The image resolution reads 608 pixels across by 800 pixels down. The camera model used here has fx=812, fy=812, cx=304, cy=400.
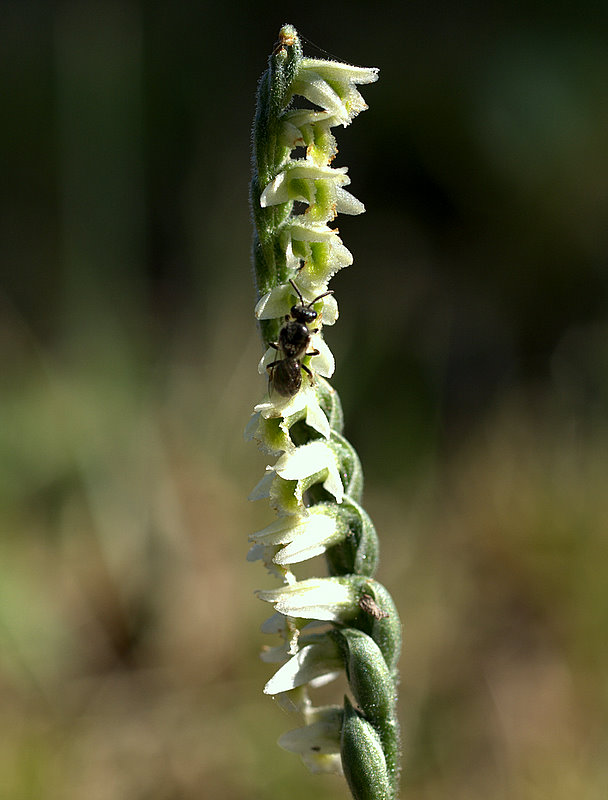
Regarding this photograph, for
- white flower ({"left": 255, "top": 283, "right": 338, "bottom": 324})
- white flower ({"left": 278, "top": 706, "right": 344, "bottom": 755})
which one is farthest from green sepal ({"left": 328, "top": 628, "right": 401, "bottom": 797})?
white flower ({"left": 255, "top": 283, "right": 338, "bottom": 324})

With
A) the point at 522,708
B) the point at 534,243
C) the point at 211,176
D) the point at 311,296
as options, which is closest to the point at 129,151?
the point at 211,176

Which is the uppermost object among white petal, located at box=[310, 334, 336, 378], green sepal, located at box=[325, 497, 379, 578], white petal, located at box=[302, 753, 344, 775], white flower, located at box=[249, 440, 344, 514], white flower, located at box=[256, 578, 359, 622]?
white petal, located at box=[310, 334, 336, 378]

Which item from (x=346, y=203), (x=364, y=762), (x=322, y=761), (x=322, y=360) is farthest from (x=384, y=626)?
(x=346, y=203)

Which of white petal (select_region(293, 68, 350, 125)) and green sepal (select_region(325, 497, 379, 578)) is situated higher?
white petal (select_region(293, 68, 350, 125))

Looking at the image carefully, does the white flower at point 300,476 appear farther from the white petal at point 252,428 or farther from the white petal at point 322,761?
the white petal at point 322,761

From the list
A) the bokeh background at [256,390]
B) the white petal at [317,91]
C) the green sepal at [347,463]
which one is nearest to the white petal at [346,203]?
the white petal at [317,91]

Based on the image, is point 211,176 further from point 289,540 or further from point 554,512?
point 289,540

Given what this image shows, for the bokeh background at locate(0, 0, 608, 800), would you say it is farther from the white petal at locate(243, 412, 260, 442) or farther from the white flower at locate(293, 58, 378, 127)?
the white flower at locate(293, 58, 378, 127)
